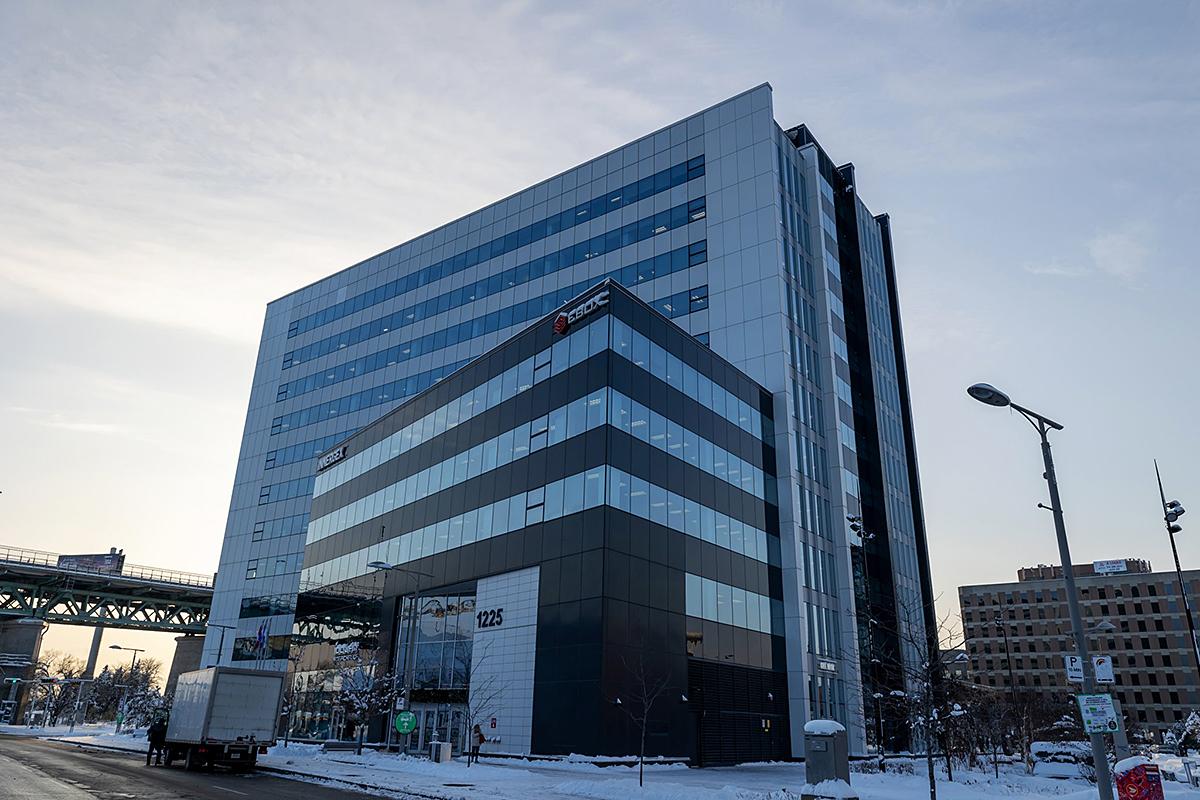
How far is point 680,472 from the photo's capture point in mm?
Answer: 44250

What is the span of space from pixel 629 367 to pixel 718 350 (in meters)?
16.6

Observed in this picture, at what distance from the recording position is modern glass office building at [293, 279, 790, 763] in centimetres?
3841

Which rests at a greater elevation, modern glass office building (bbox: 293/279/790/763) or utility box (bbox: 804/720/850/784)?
modern glass office building (bbox: 293/279/790/763)

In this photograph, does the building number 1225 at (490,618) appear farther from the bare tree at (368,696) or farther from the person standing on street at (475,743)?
the bare tree at (368,696)

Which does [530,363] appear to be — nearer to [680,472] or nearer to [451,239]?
[680,472]

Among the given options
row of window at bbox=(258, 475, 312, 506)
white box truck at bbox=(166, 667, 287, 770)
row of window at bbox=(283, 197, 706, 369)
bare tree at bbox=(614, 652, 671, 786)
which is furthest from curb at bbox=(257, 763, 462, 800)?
row of window at bbox=(258, 475, 312, 506)

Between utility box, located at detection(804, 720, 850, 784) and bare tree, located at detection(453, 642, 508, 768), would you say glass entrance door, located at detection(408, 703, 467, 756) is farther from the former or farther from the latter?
utility box, located at detection(804, 720, 850, 784)

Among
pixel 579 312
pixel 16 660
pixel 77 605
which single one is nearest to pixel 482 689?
pixel 579 312

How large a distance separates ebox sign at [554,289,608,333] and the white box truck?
891 inches

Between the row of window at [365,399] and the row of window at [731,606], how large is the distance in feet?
119

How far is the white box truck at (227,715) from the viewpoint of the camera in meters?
32.2

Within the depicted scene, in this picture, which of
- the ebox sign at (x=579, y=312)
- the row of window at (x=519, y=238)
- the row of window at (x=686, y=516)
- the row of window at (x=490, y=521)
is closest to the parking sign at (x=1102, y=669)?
the row of window at (x=686, y=516)

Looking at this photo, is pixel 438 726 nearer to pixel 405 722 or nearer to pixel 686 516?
pixel 405 722

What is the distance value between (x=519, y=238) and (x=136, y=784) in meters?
55.7
